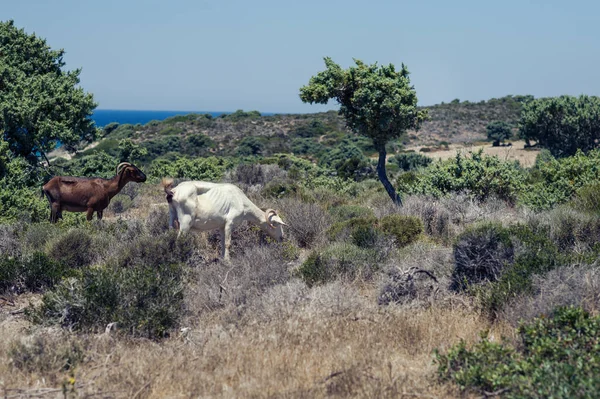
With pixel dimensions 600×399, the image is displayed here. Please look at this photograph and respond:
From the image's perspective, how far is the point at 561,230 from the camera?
30.7 feet

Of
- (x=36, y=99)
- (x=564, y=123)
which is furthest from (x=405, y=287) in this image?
(x=564, y=123)

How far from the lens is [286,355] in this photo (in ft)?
18.8

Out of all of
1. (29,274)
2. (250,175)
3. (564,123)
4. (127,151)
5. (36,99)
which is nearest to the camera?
(29,274)

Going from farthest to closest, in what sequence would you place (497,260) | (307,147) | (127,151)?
(307,147)
(127,151)
(497,260)

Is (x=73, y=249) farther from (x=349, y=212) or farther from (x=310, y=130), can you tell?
(x=310, y=130)

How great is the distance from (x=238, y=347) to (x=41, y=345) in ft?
5.80

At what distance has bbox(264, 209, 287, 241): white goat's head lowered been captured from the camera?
1016cm

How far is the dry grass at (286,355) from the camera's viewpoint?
206 inches

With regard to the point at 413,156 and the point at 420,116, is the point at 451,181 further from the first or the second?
the point at 413,156

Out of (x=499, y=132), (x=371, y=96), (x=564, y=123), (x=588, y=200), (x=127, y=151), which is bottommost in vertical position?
(x=127, y=151)

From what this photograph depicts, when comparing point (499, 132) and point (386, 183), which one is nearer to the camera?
point (386, 183)

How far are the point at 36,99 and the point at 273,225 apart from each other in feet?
33.1

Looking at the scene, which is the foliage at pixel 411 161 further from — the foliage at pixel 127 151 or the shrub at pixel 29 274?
the shrub at pixel 29 274

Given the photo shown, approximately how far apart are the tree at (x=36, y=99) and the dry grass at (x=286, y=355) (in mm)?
11216
